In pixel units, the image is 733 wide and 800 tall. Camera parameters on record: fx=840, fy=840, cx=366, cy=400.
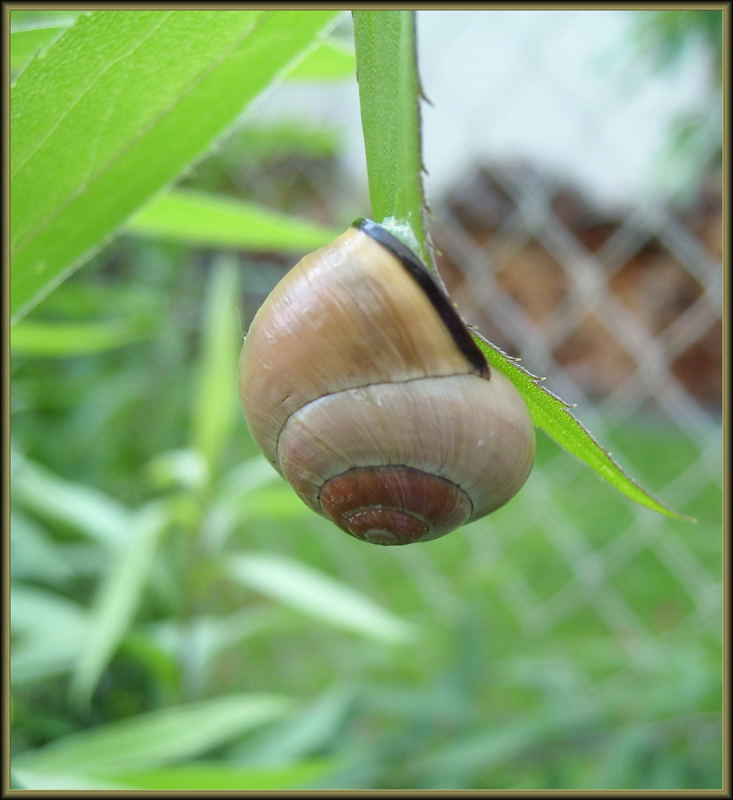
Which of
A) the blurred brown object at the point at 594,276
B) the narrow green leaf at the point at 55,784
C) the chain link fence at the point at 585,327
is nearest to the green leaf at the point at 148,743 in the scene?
the narrow green leaf at the point at 55,784

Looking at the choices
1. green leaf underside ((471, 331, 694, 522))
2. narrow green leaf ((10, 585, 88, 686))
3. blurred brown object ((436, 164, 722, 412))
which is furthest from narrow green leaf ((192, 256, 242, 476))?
blurred brown object ((436, 164, 722, 412))

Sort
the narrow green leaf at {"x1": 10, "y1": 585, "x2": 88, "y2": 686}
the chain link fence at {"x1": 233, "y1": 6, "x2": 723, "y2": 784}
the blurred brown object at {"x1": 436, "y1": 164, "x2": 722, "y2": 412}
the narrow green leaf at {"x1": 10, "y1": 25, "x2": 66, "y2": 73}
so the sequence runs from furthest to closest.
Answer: the blurred brown object at {"x1": 436, "y1": 164, "x2": 722, "y2": 412} < the chain link fence at {"x1": 233, "y1": 6, "x2": 723, "y2": 784} < the narrow green leaf at {"x1": 10, "y1": 585, "x2": 88, "y2": 686} < the narrow green leaf at {"x1": 10, "y1": 25, "x2": 66, "y2": 73}

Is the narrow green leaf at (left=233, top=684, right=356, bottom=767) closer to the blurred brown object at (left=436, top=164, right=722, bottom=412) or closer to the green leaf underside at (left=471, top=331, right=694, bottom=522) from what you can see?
the green leaf underside at (left=471, top=331, right=694, bottom=522)

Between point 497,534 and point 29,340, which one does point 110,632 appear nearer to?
point 29,340

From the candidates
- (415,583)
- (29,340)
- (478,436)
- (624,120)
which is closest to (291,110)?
(624,120)

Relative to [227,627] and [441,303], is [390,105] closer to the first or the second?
[441,303]

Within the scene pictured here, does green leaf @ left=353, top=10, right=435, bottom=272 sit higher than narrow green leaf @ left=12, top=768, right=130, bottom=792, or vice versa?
green leaf @ left=353, top=10, right=435, bottom=272
